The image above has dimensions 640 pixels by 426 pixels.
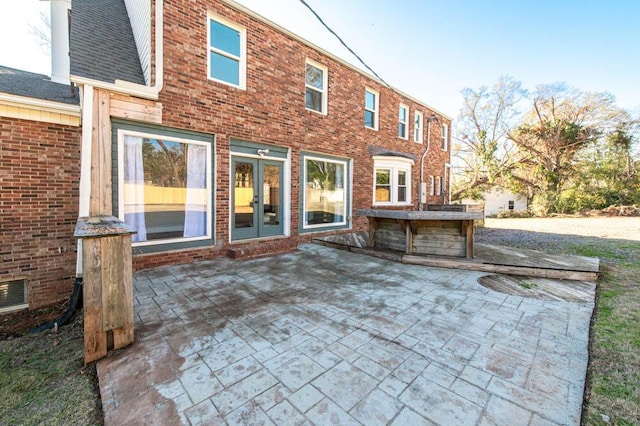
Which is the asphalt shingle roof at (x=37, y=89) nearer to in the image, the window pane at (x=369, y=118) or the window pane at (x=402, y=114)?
the window pane at (x=369, y=118)

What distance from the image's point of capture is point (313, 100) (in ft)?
26.4

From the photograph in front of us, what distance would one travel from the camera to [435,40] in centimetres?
913

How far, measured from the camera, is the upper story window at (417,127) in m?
12.3

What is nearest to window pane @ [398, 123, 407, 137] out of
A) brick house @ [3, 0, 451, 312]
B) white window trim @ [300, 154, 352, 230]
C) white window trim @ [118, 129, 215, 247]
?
brick house @ [3, 0, 451, 312]

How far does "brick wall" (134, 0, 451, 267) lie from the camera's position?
5.37m

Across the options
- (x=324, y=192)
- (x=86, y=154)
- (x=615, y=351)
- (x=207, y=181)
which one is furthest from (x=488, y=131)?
(x=86, y=154)

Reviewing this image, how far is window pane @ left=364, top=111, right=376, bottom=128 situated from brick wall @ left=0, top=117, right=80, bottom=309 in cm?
810

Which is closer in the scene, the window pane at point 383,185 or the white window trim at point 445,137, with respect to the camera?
the window pane at point 383,185

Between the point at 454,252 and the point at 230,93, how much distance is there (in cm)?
589

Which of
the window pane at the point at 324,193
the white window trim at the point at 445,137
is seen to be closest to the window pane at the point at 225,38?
the window pane at the point at 324,193

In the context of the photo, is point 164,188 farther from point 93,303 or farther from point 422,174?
point 422,174

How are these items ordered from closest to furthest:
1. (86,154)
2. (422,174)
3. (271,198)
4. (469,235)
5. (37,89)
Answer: (86,154), (469,235), (37,89), (271,198), (422,174)

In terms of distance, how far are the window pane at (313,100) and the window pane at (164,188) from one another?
3.55m

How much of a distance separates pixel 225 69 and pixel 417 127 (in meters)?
9.34
